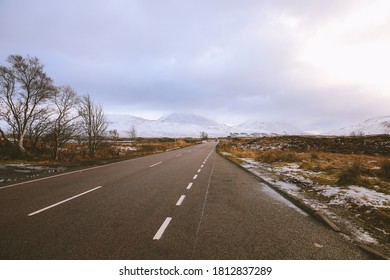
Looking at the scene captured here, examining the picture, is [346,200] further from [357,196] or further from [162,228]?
[162,228]

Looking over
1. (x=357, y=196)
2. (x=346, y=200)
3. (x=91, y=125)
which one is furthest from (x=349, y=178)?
(x=91, y=125)

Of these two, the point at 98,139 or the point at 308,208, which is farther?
the point at 98,139

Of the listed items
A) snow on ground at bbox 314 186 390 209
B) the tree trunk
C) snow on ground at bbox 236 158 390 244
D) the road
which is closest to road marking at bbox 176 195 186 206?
the road

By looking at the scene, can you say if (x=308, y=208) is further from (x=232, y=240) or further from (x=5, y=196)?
(x=5, y=196)

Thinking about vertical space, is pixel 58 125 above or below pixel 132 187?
above

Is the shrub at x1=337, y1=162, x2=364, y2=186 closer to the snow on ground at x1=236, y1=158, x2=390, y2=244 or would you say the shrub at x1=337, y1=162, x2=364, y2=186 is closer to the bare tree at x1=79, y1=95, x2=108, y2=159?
the snow on ground at x1=236, y1=158, x2=390, y2=244

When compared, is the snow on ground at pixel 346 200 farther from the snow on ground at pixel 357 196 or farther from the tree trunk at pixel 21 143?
the tree trunk at pixel 21 143

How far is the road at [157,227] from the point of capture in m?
4.05

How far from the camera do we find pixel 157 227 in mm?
5148

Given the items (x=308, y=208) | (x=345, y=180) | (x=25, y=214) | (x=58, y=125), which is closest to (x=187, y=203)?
(x=308, y=208)

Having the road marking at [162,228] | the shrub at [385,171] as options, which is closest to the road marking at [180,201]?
the road marking at [162,228]
